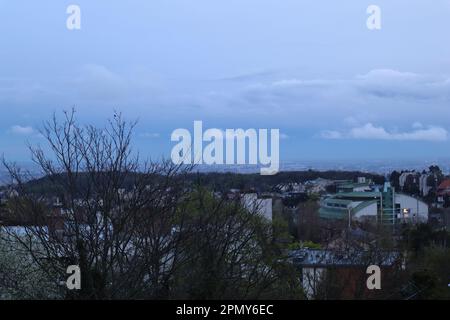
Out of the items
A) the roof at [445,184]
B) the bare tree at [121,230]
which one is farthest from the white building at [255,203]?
the roof at [445,184]

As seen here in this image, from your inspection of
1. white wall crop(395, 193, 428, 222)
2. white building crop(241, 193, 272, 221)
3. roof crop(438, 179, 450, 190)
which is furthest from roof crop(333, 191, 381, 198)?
white building crop(241, 193, 272, 221)

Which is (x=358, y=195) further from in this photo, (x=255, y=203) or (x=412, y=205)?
(x=255, y=203)

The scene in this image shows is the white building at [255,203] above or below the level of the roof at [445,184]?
below

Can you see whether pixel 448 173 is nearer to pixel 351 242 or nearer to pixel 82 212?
pixel 82 212

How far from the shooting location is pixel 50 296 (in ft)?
17.7

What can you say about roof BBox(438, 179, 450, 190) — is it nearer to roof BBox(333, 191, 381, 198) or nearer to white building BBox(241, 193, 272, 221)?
roof BBox(333, 191, 381, 198)

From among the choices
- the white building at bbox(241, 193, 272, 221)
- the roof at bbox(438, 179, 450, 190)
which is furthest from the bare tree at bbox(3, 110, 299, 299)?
the roof at bbox(438, 179, 450, 190)

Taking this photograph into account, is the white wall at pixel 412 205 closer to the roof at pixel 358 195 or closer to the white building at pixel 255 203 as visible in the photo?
the roof at pixel 358 195

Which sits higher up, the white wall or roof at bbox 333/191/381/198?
roof at bbox 333/191/381/198

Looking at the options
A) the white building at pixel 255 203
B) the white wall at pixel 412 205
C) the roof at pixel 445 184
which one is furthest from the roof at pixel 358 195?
the white building at pixel 255 203

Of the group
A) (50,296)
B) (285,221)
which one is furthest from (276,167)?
(285,221)

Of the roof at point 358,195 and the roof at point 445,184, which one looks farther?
the roof at point 358,195

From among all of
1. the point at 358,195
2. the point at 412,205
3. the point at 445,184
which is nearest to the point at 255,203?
the point at 358,195

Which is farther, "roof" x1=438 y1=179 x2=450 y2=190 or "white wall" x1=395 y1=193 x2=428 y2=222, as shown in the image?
"white wall" x1=395 y1=193 x2=428 y2=222
